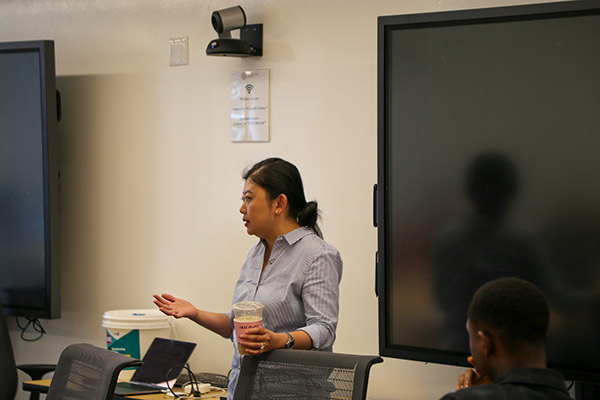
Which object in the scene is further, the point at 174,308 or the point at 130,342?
the point at 130,342

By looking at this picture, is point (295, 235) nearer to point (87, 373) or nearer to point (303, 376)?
point (303, 376)

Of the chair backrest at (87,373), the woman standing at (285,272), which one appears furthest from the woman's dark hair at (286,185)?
the chair backrest at (87,373)

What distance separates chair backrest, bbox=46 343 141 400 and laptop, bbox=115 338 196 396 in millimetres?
955

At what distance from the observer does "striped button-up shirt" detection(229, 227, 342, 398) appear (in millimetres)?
2139

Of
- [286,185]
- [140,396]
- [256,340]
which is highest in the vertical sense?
[286,185]

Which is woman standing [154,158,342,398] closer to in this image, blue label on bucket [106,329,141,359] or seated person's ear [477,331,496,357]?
seated person's ear [477,331,496,357]

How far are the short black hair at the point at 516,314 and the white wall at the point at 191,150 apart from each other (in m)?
1.68

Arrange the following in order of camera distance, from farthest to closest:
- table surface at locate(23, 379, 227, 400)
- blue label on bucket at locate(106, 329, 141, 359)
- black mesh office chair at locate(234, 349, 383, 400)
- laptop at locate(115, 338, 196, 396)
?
blue label on bucket at locate(106, 329, 141, 359) < laptop at locate(115, 338, 196, 396) < table surface at locate(23, 379, 227, 400) < black mesh office chair at locate(234, 349, 383, 400)

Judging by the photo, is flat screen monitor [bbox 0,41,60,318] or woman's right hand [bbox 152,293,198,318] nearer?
woman's right hand [bbox 152,293,198,318]

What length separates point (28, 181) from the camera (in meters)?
3.57

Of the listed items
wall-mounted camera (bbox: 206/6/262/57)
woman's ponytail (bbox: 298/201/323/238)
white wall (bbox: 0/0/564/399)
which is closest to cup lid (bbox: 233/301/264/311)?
woman's ponytail (bbox: 298/201/323/238)

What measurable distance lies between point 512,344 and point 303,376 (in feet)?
2.29

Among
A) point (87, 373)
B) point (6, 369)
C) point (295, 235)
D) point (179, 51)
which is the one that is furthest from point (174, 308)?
point (179, 51)

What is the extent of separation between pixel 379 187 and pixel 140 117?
1.54 m
